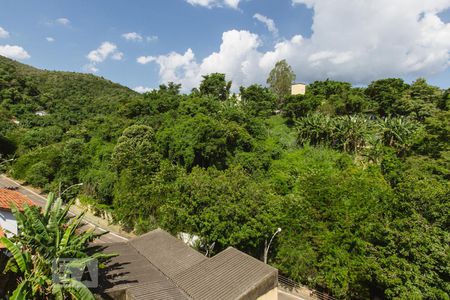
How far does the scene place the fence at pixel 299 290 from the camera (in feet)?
66.1

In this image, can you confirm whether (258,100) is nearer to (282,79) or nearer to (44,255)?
(282,79)

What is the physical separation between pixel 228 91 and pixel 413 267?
50511 mm

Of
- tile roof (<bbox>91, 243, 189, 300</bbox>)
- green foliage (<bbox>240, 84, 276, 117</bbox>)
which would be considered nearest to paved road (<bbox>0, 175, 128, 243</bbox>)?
tile roof (<bbox>91, 243, 189, 300</bbox>)

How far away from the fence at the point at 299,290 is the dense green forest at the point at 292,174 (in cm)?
60

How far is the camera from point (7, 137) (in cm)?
5962

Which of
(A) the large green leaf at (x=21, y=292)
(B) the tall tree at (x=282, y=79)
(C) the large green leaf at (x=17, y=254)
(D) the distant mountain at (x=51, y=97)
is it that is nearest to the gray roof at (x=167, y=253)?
(A) the large green leaf at (x=21, y=292)

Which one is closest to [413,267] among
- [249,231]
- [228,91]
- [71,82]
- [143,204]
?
[249,231]

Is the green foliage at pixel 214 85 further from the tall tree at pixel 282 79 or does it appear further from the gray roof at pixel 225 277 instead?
the gray roof at pixel 225 277

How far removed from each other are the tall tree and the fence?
45.8 metres

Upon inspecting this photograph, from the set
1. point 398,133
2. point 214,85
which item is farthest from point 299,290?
point 214,85

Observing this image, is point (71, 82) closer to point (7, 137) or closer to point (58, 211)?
point (7, 137)

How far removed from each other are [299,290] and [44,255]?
61.1ft

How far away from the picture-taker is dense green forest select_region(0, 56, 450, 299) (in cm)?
1602

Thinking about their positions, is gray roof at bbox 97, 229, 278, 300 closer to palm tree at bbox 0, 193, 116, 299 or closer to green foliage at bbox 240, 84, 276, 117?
palm tree at bbox 0, 193, 116, 299
